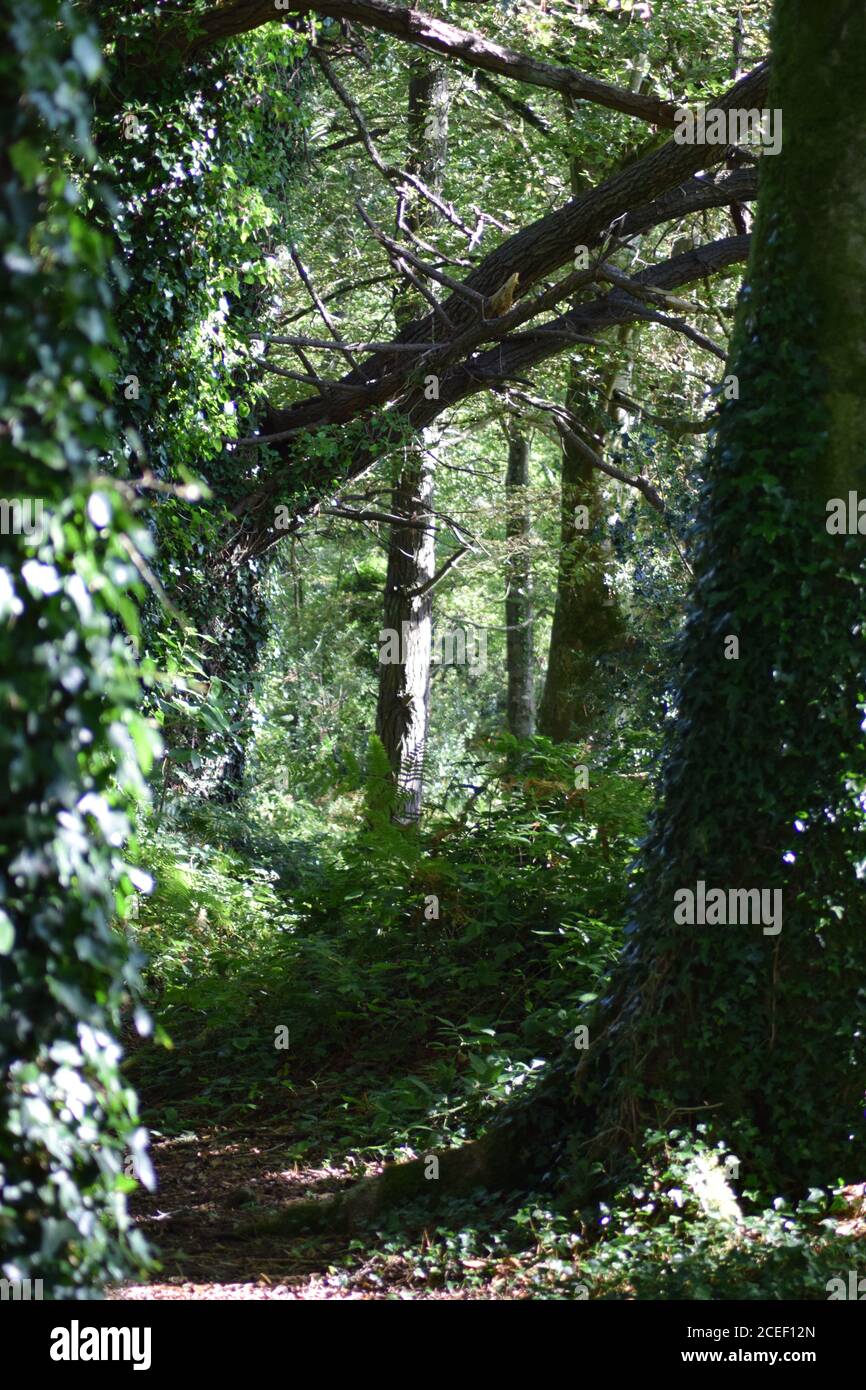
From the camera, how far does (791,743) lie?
534cm

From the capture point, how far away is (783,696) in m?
5.34

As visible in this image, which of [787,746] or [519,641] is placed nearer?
[787,746]

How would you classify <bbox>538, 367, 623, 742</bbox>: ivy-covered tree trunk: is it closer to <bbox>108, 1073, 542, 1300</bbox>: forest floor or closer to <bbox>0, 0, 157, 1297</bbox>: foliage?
<bbox>108, 1073, 542, 1300</bbox>: forest floor

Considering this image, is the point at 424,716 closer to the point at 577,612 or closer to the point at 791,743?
the point at 577,612

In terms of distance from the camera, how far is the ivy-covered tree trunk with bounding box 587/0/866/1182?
532 cm

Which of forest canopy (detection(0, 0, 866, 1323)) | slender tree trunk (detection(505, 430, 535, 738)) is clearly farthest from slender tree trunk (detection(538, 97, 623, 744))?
slender tree trunk (detection(505, 430, 535, 738))

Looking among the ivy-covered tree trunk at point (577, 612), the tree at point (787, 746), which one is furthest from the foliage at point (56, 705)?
the ivy-covered tree trunk at point (577, 612)

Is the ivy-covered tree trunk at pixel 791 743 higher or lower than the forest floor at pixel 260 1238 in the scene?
higher

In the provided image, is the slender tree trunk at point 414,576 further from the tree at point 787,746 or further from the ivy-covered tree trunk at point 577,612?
the tree at point 787,746

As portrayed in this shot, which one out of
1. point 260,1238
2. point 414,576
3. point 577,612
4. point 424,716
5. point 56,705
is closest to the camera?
point 56,705

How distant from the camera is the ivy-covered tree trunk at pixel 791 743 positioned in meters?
5.32

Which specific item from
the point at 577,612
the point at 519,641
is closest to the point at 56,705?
the point at 577,612
